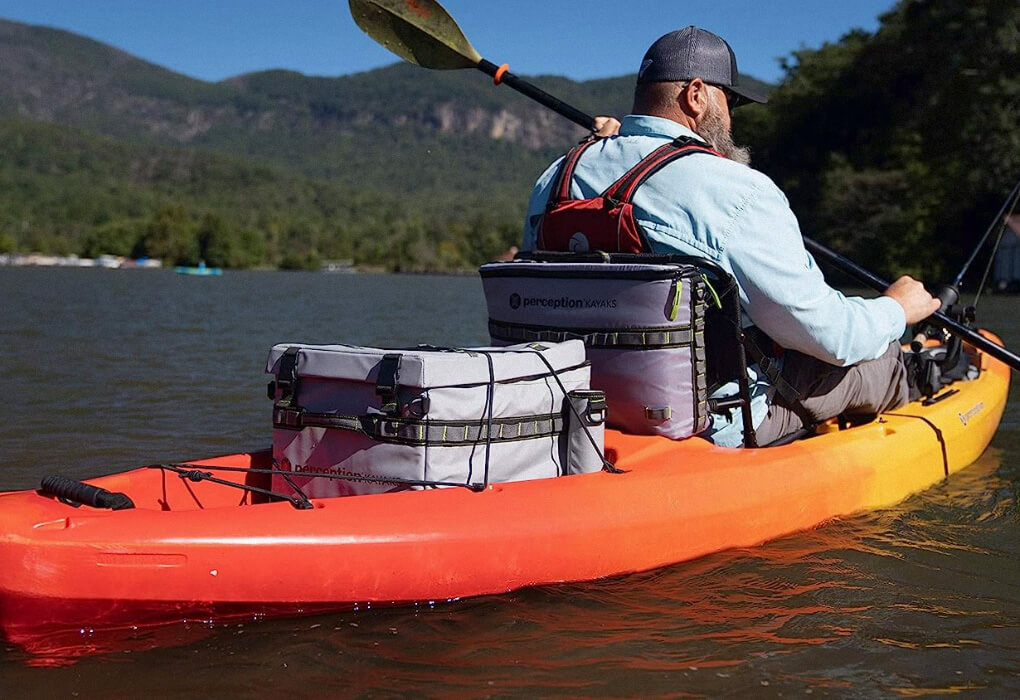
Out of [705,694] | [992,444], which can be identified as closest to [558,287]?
[705,694]

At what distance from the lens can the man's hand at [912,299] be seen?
4.11 m

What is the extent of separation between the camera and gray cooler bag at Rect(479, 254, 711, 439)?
351cm

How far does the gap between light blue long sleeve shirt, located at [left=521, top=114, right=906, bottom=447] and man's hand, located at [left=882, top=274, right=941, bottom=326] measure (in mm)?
372

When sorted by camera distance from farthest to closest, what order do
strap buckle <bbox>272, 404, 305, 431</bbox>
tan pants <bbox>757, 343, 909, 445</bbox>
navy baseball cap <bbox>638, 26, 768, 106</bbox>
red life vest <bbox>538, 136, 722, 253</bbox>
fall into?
tan pants <bbox>757, 343, 909, 445</bbox> → navy baseball cap <bbox>638, 26, 768, 106</bbox> → red life vest <bbox>538, 136, 722, 253</bbox> → strap buckle <bbox>272, 404, 305, 431</bbox>

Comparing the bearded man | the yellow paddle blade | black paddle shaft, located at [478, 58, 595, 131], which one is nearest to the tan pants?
the bearded man

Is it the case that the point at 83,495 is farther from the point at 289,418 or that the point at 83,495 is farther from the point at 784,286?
the point at 784,286

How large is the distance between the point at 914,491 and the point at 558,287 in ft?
7.11

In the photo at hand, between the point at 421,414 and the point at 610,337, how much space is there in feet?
2.65

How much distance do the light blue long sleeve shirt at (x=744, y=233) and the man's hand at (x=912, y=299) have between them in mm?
372

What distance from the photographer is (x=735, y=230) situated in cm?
354

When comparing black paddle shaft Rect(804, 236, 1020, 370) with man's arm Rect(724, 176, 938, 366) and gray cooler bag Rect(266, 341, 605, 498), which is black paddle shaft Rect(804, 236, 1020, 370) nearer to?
man's arm Rect(724, 176, 938, 366)

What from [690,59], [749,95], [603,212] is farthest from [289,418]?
[749,95]

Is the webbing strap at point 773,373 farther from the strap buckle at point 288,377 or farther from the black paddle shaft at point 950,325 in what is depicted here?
the strap buckle at point 288,377

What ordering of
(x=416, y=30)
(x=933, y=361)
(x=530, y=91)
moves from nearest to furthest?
1. (x=933, y=361)
2. (x=416, y=30)
3. (x=530, y=91)
